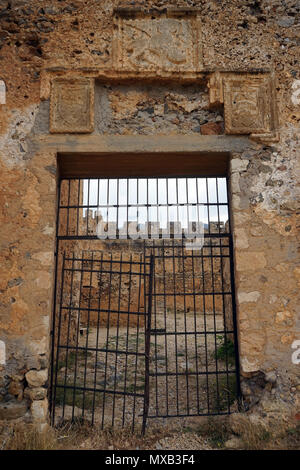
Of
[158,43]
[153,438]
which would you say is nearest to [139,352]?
[153,438]

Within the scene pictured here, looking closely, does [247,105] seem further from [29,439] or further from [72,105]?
[29,439]

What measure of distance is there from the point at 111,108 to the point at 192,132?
99cm

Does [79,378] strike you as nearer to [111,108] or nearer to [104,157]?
[104,157]

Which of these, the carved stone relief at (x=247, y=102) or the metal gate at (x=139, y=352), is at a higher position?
the carved stone relief at (x=247, y=102)

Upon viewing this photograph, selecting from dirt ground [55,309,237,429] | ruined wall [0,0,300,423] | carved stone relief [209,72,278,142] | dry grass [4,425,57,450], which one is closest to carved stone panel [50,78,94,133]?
Answer: ruined wall [0,0,300,423]

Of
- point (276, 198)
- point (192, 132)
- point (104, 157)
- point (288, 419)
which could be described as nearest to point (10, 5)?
point (104, 157)

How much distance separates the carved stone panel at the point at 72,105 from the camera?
382 centimetres

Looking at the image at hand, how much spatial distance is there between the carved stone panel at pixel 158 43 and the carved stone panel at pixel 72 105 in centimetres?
49

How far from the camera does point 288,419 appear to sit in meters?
3.31

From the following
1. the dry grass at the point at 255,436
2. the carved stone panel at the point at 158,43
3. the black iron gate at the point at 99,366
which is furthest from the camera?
the carved stone panel at the point at 158,43

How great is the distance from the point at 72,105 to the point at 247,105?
79.3 inches

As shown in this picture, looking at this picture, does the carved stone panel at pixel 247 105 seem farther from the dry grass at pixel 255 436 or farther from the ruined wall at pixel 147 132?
the dry grass at pixel 255 436

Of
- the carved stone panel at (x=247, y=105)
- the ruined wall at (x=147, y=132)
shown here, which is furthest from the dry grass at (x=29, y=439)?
the carved stone panel at (x=247, y=105)

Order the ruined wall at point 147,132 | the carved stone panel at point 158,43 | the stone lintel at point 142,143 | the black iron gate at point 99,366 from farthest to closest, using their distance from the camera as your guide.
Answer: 1. the carved stone panel at point 158,43
2. the stone lintel at point 142,143
3. the black iron gate at point 99,366
4. the ruined wall at point 147,132
